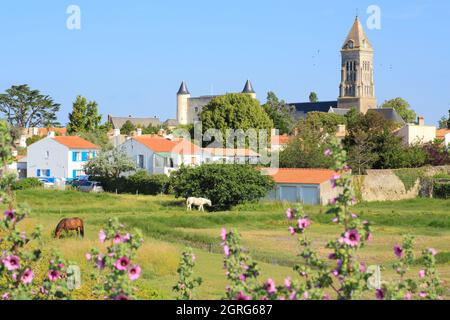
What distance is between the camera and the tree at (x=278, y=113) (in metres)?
121

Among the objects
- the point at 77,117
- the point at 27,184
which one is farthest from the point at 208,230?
the point at 77,117

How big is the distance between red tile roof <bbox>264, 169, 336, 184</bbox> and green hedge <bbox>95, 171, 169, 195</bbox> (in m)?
10.1

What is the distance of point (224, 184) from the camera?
52.1m

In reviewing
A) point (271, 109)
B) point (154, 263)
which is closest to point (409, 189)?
point (154, 263)

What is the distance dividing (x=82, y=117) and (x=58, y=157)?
2797cm

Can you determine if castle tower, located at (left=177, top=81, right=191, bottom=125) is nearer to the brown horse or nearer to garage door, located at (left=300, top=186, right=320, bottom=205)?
garage door, located at (left=300, top=186, right=320, bottom=205)

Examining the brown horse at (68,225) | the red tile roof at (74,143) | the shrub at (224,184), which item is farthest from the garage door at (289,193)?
the red tile roof at (74,143)

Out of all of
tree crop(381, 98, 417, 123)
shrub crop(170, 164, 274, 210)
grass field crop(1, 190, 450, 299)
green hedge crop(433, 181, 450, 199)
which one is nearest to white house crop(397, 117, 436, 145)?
green hedge crop(433, 181, 450, 199)

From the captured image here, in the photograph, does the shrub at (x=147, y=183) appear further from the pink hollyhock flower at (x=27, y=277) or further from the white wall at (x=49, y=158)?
the pink hollyhock flower at (x=27, y=277)

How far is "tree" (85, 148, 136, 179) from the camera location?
69875 millimetres

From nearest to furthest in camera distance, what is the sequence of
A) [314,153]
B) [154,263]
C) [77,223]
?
[154,263]
[77,223]
[314,153]
